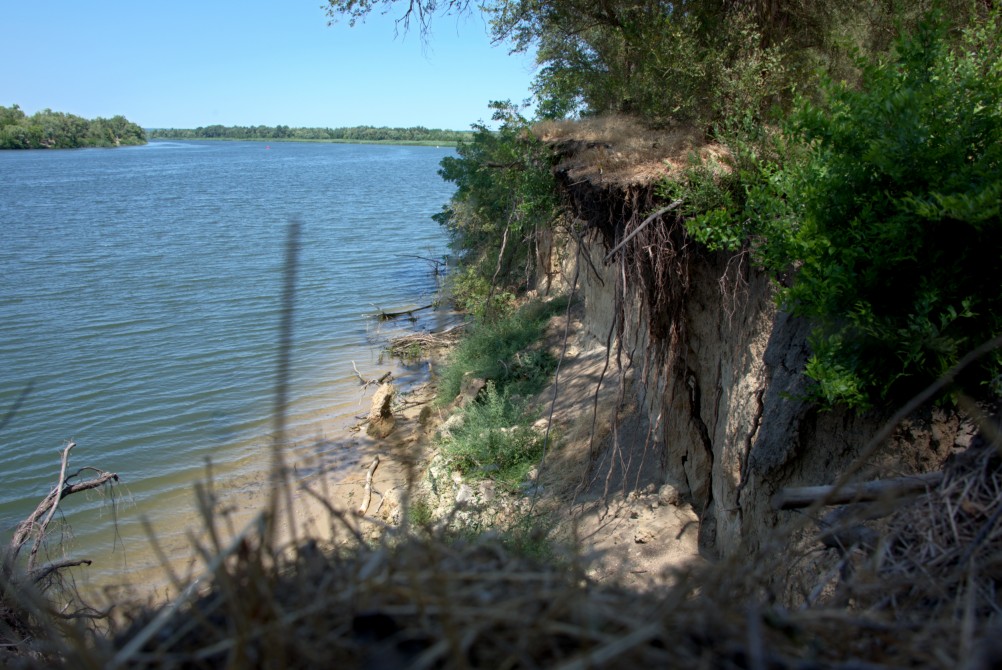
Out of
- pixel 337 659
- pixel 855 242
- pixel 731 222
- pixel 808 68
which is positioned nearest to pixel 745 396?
pixel 731 222

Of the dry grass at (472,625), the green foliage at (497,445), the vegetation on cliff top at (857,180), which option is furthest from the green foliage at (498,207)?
the dry grass at (472,625)

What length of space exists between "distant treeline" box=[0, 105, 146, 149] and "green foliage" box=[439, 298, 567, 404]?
12348 cm

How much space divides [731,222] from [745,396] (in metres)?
1.34

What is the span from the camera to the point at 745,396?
5.69 meters

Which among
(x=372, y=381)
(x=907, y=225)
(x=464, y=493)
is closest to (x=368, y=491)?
(x=464, y=493)

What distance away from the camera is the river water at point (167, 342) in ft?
37.8

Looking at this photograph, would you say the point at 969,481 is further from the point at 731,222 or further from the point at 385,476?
the point at 385,476

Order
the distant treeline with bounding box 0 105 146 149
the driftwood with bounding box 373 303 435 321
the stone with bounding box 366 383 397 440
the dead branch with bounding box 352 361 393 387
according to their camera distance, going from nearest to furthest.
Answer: the stone with bounding box 366 383 397 440
the dead branch with bounding box 352 361 393 387
the driftwood with bounding box 373 303 435 321
the distant treeline with bounding box 0 105 146 149

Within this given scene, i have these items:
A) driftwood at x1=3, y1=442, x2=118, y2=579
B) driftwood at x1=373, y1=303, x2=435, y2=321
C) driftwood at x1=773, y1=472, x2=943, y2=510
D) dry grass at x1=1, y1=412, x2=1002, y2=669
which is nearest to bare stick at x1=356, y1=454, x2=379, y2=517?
driftwood at x1=3, y1=442, x2=118, y2=579

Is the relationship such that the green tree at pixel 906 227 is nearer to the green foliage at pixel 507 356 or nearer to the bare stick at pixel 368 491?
the bare stick at pixel 368 491

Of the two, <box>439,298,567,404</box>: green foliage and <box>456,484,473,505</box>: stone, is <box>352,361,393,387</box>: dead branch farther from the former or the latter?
<box>456,484,473,505</box>: stone

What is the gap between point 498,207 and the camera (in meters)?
16.4

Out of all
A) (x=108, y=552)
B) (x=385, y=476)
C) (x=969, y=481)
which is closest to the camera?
(x=969, y=481)

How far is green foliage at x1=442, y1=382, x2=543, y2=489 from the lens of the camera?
9781mm
